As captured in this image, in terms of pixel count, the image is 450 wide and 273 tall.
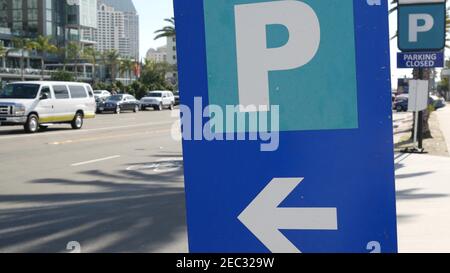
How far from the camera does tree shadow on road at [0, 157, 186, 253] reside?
237 inches

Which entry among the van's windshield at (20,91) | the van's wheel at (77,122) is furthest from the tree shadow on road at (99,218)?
the van's wheel at (77,122)

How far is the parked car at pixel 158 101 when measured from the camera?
47.8 meters

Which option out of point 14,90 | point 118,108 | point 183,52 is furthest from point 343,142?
point 118,108

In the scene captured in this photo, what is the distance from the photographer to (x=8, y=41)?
258ft

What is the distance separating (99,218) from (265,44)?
19.3ft

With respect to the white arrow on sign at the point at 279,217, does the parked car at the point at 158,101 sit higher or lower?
higher

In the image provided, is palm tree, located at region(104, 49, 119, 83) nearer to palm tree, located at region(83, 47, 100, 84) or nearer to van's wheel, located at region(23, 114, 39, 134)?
palm tree, located at region(83, 47, 100, 84)

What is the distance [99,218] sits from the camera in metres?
7.26

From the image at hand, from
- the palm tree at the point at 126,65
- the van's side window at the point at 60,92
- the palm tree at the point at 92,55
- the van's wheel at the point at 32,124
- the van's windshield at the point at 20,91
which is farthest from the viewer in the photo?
the palm tree at the point at 126,65

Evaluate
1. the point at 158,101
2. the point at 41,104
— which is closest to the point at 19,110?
the point at 41,104

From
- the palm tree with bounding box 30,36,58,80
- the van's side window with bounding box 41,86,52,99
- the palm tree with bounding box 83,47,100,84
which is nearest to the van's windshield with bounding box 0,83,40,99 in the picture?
the van's side window with bounding box 41,86,52,99

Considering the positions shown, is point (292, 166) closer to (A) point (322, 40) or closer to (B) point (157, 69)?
(A) point (322, 40)

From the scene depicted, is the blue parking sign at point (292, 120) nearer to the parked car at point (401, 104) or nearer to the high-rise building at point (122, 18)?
the high-rise building at point (122, 18)
